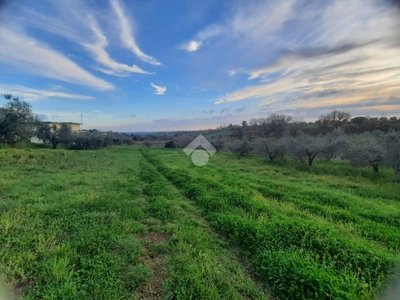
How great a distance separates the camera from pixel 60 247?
151 inches

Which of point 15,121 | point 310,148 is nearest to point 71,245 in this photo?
point 310,148

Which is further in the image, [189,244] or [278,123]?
[278,123]

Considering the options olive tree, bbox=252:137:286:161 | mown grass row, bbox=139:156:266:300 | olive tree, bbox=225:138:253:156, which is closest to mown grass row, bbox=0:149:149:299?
mown grass row, bbox=139:156:266:300

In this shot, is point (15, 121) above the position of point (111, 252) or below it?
above

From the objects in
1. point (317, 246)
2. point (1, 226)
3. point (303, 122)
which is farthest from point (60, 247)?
point (303, 122)

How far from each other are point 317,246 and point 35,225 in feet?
21.9

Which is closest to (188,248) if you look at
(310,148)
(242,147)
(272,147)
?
(310,148)

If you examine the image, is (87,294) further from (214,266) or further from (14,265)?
(214,266)

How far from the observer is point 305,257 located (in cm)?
374

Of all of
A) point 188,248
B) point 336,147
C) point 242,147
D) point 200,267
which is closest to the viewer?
point 200,267

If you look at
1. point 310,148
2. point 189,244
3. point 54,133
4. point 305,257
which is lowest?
point 189,244

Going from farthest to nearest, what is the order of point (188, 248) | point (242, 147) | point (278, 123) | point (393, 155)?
point (278, 123) → point (242, 147) → point (393, 155) → point (188, 248)

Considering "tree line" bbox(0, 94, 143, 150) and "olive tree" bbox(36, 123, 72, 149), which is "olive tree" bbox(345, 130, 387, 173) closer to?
"tree line" bbox(0, 94, 143, 150)

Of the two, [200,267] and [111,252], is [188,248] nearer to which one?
[200,267]
